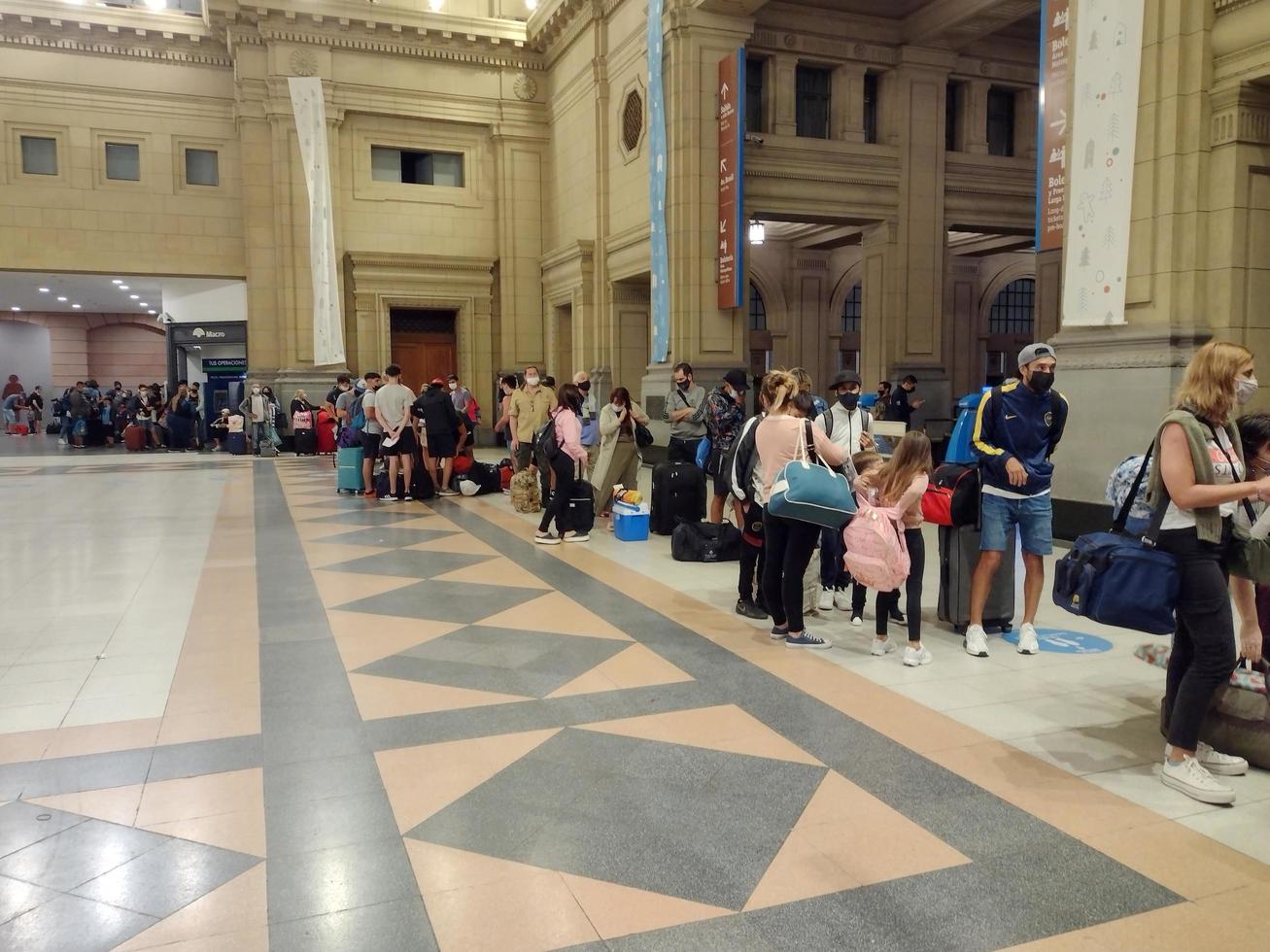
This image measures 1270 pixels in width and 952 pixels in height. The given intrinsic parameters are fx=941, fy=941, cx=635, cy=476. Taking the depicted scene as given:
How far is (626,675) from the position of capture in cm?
510

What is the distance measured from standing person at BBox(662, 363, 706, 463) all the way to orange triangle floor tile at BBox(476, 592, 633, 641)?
3.67 m

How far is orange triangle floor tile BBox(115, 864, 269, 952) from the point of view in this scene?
269cm

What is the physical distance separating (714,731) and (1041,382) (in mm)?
2766

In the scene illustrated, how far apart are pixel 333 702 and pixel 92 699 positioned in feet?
4.08

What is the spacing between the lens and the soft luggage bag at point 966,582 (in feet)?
19.4

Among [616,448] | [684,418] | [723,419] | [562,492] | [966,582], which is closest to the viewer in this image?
[966,582]

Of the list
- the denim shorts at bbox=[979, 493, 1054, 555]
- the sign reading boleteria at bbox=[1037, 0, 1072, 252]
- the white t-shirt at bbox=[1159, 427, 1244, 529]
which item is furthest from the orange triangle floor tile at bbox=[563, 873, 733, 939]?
the sign reading boleteria at bbox=[1037, 0, 1072, 252]

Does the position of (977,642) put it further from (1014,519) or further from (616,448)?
(616,448)

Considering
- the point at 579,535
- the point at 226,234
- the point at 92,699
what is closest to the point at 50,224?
the point at 226,234

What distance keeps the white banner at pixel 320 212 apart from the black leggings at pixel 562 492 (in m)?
12.5

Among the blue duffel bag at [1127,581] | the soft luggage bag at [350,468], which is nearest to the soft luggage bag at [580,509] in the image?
the soft luggage bag at [350,468]

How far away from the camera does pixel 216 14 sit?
21.2 metres

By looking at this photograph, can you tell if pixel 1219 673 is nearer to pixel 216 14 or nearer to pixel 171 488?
pixel 171 488

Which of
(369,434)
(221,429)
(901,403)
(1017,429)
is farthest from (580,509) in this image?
(221,429)
